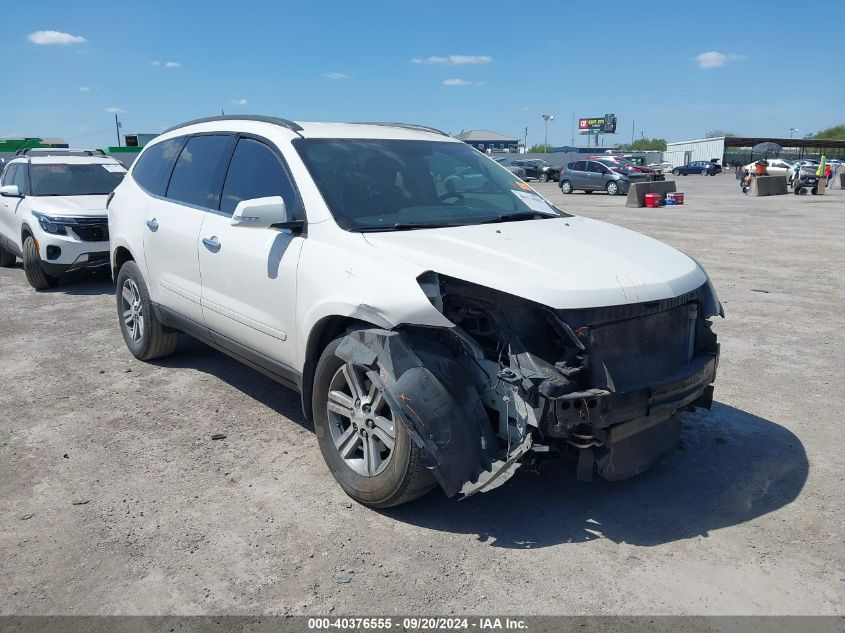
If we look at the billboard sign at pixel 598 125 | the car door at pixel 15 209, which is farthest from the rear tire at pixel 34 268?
the billboard sign at pixel 598 125

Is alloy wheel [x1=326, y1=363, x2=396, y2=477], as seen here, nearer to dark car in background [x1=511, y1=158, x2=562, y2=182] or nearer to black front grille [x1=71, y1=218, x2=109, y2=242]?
black front grille [x1=71, y1=218, x2=109, y2=242]

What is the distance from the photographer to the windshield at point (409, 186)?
3.99m

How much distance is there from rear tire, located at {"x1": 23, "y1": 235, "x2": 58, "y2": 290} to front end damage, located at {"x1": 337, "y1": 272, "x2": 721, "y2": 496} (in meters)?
7.62

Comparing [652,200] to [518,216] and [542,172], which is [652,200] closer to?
[518,216]

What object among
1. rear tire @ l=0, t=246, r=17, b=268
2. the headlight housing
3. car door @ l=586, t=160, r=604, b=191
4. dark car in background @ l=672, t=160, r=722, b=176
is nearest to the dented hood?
the headlight housing

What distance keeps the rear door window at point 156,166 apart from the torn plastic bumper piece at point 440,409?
306cm

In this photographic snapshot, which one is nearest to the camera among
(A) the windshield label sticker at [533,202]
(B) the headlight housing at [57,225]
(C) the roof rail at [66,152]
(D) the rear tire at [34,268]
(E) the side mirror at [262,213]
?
(E) the side mirror at [262,213]

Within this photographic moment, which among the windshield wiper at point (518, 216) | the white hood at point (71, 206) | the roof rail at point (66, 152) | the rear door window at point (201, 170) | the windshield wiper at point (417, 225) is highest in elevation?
the roof rail at point (66, 152)

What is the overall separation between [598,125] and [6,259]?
12053cm

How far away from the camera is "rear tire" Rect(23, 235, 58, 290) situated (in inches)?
369

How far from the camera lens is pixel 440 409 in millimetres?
3156

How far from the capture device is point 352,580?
3.03 meters

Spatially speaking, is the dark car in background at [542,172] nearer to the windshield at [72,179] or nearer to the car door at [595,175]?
the car door at [595,175]

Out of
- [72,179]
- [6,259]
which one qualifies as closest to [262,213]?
[72,179]
